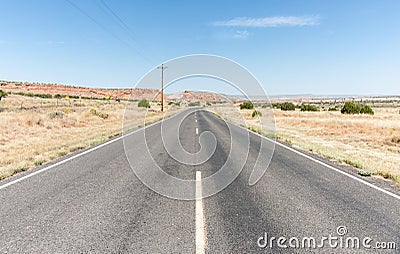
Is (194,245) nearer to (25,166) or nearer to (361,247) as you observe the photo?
(361,247)

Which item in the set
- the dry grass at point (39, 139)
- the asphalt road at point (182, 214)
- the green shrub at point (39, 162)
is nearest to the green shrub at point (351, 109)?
the dry grass at point (39, 139)

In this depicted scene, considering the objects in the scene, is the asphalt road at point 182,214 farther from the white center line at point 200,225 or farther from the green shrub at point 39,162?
the green shrub at point 39,162

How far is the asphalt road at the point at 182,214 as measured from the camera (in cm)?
384

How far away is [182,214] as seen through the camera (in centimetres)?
490

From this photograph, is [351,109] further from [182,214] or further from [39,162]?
[182,214]

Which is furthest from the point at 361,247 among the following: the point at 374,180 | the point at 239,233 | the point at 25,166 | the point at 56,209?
the point at 25,166

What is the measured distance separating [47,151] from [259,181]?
852 cm

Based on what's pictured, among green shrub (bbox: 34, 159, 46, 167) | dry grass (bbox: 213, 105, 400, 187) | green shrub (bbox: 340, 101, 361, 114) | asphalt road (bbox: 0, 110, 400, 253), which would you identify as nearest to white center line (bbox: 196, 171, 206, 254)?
asphalt road (bbox: 0, 110, 400, 253)

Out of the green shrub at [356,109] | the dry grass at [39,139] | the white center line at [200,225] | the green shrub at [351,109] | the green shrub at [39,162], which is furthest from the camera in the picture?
the green shrub at [351,109]

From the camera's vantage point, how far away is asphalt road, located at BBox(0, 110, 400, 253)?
384 centimetres

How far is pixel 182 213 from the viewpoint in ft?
16.2

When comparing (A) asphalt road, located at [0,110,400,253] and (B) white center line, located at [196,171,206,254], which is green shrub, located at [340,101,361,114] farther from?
(B) white center line, located at [196,171,206,254]

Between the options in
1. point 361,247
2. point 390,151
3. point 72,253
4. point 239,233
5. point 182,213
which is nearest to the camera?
point 72,253

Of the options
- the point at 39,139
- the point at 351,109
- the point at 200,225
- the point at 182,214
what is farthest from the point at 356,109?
the point at 200,225
